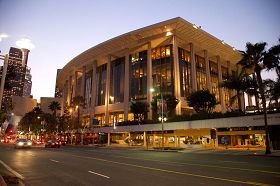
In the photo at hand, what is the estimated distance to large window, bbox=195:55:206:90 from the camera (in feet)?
255

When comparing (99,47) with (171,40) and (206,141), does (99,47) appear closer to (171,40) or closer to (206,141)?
(171,40)

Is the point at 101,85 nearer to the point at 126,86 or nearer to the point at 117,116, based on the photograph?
the point at 117,116

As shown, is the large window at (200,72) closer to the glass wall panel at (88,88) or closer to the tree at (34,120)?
the glass wall panel at (88,88)

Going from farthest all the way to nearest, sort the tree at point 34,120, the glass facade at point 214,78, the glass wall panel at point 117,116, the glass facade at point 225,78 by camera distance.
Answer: the tree at point 34,120
the glass facade at point 225,78
the glass facade at point 214,78
the glass wall panel at point 117,116

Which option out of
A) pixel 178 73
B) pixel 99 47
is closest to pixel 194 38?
pixel 178 73

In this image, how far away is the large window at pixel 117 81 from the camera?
262ft

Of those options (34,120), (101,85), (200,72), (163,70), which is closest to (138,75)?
(163,70)

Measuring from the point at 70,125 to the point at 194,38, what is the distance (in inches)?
1805

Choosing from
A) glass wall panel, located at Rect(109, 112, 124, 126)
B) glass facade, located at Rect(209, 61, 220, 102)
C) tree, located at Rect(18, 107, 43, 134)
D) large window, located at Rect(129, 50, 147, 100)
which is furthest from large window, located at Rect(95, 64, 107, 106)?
tree, located at Rect(18, 107, 43, 134)

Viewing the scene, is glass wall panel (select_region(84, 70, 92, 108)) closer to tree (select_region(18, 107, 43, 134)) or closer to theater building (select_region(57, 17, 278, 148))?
theater building (select_region(57, 17, 278, 148))

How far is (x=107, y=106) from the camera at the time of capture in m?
80.8

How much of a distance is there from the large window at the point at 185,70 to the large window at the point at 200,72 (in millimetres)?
4572

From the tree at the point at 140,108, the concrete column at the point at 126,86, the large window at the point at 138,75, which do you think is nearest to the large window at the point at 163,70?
the large window at the point at 138,75

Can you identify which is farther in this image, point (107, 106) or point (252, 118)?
point (107, 106)
